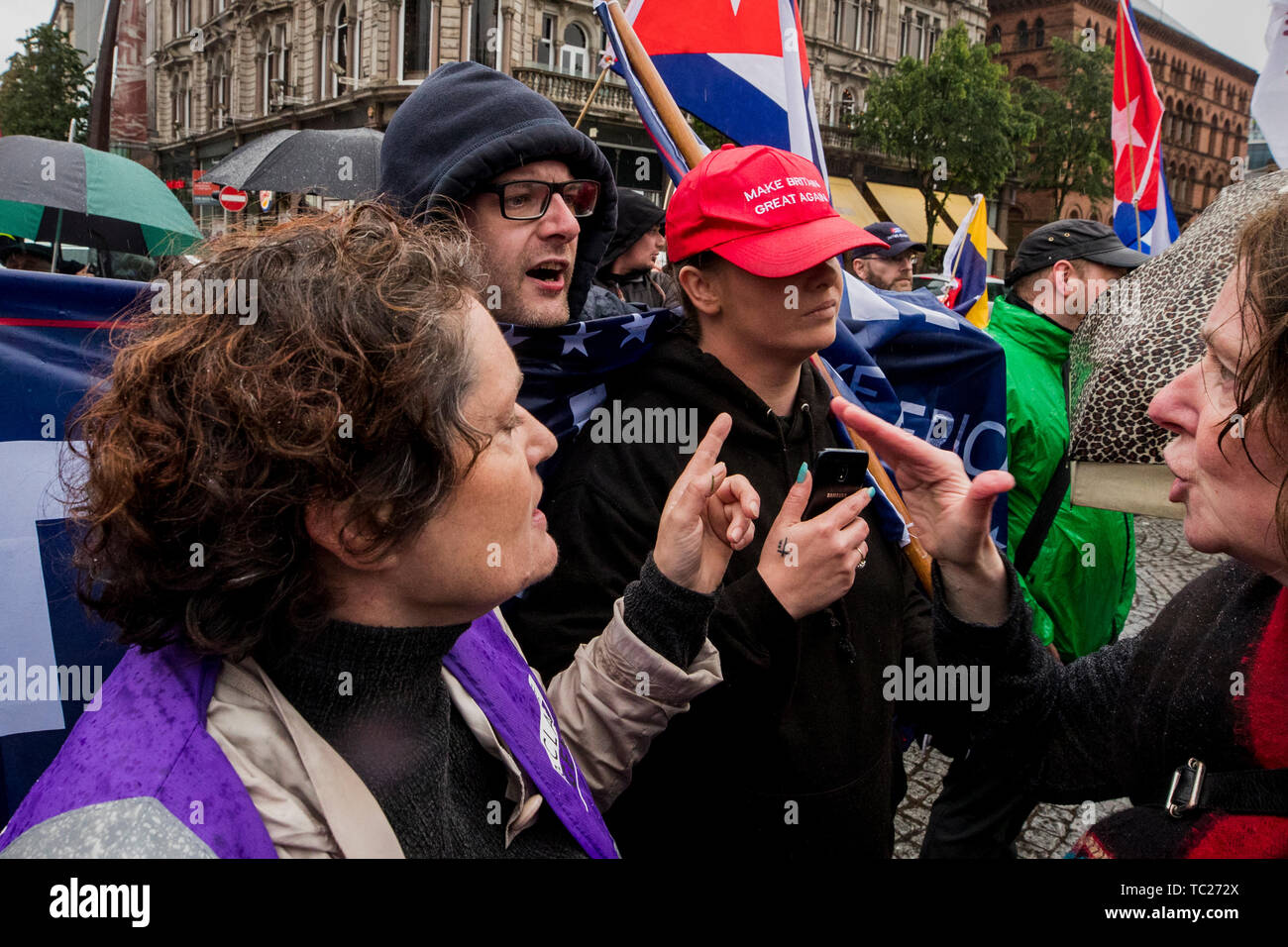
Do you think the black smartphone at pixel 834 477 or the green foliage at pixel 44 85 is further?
the green foliage at pixel 44 85

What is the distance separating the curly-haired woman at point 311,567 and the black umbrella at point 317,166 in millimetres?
6254

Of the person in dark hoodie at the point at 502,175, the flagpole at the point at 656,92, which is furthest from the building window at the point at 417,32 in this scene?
the person in dark hoodie at the point at 502,175

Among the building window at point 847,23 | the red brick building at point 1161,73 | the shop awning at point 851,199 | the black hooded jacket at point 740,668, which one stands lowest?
the black hooded jacket at point 740,668

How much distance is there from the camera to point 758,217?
1.98 metres

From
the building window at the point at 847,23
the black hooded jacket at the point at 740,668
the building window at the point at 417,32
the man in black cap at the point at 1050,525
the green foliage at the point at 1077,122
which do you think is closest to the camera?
the black hooded jacket at the point at 740,668

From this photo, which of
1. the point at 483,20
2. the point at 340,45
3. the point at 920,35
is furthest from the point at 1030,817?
the point at 920,35

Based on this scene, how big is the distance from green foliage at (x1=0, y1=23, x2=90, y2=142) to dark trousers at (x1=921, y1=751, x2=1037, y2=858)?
85.6ft

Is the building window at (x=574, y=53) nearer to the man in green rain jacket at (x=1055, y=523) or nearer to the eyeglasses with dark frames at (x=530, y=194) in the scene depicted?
the man in green rain jacket at (x=1055, y=523)

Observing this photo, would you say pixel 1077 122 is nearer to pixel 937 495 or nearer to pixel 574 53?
pixel 574 53

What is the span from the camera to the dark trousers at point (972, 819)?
2098 millimetres

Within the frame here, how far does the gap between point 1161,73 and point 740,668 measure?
56094mm

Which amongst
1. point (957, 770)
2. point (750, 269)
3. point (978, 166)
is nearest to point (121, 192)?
point (750, 269)

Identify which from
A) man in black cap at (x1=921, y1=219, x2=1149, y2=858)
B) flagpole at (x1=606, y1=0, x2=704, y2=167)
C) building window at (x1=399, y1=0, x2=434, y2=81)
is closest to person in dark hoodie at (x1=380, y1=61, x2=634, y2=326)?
flagpole at (x1=606, y1=0, x2=704, y2=167)

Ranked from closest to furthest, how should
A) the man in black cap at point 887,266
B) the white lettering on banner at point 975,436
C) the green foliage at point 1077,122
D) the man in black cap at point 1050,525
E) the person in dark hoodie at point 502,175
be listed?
the person in dark hoodie at point 502,175
the white lettering on banner at point 975,436
the man in black cap at point 1050,525
the man in black cap at point 887,266
the green foliage at point 1077,122
